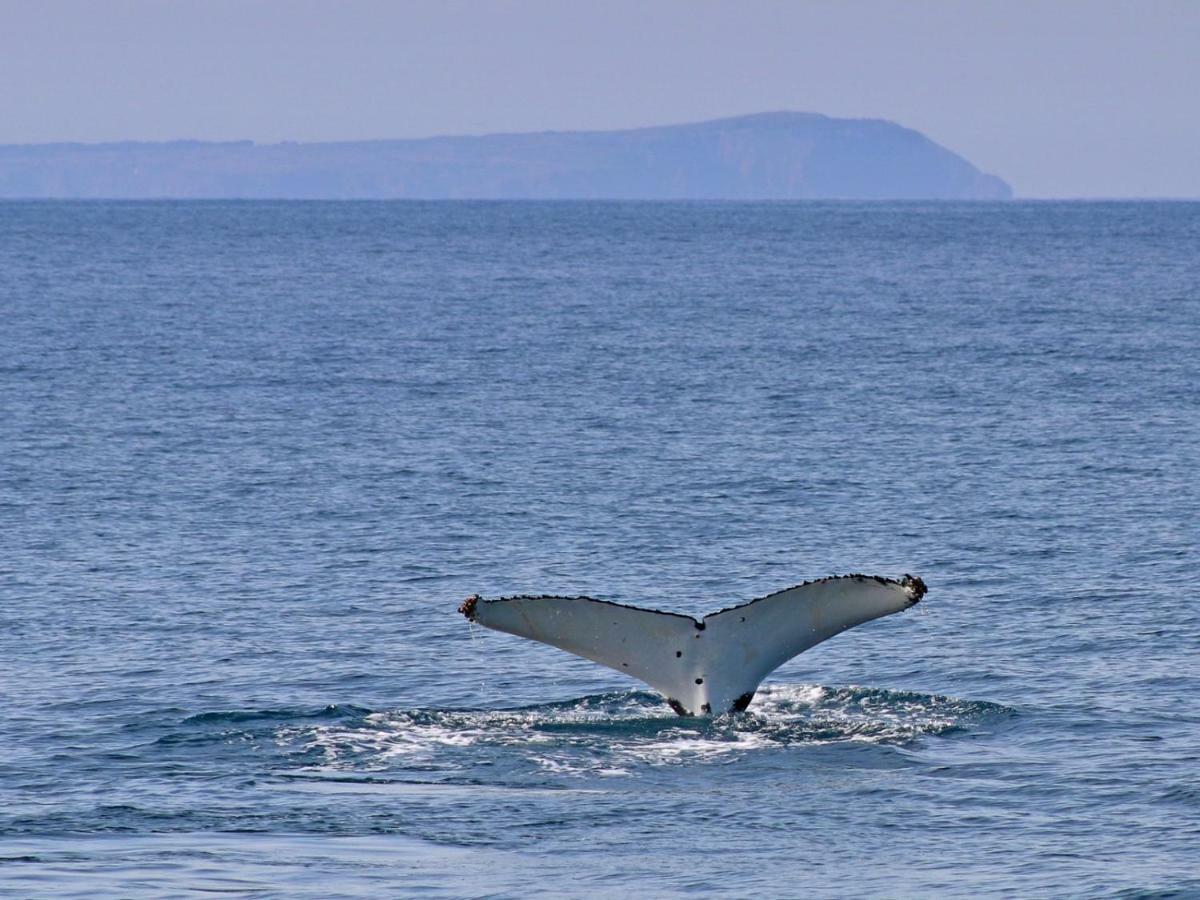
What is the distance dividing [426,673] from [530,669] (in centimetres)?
143

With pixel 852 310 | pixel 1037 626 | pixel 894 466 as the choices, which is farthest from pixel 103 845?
pixel 852 310

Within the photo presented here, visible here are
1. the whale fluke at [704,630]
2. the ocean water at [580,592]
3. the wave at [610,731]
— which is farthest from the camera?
the wave at [610,731]

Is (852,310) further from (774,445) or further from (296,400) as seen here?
(774,445)

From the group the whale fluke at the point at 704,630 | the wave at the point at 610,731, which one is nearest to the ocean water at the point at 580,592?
the wave at the point at 610,731

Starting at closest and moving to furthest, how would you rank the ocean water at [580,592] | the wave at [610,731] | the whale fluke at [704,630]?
the ocean water at [580,592], the whale fluke at [704,630], the wave at [610,731]

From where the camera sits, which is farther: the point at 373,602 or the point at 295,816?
the point at 373,602

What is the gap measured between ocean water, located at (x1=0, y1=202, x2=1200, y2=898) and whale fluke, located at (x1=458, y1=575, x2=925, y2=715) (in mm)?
848

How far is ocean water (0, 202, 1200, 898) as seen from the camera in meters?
18.4

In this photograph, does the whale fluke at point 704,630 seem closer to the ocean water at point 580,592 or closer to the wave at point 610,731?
the wave at point 610,731

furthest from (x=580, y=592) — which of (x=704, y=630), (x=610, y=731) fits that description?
(x=704, y=630)

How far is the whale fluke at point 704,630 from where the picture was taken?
19.0 metres

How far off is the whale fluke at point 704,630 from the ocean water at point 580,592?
2.78 ft

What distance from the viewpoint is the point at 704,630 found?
20031mm

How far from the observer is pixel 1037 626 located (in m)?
28.4
